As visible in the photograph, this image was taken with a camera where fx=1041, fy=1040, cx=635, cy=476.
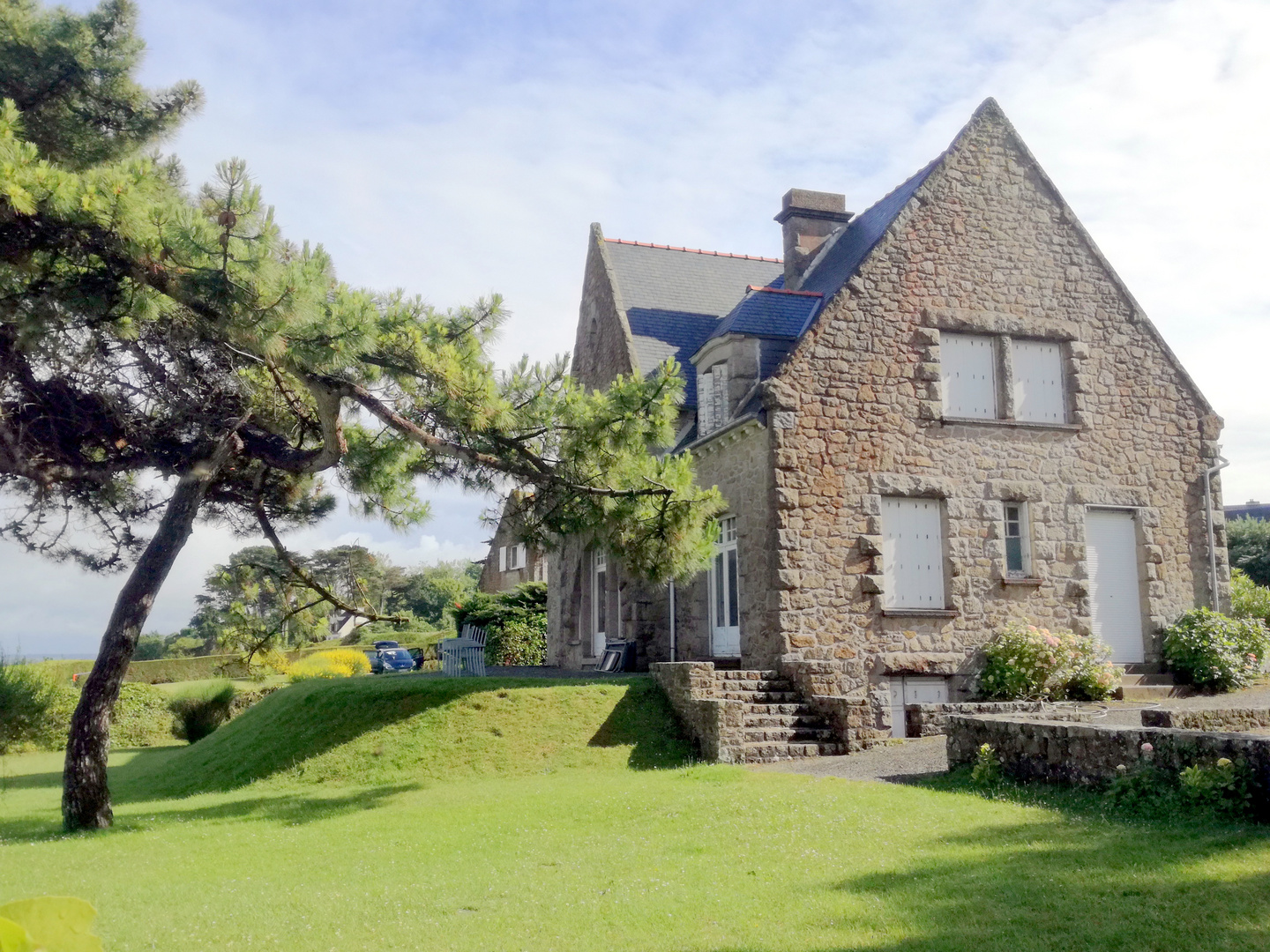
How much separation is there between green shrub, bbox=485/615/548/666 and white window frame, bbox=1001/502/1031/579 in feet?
44.5

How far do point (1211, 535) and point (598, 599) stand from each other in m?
11.3

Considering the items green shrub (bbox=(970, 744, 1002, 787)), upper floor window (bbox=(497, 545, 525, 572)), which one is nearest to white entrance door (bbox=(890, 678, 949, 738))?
green shrub (bbox=(970, 744, 1002, 787))

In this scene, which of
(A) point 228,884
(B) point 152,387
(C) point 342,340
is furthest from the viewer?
(B) point 152,387

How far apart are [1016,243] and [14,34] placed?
1430 centimetres

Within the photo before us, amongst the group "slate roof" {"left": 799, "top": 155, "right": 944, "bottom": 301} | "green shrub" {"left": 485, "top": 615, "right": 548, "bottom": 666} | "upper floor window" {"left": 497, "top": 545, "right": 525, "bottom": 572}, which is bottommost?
"green shrub" {"left": 485, "top": 615, "right": 548, "bottom": 666}

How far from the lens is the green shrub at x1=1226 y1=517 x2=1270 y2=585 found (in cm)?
2861

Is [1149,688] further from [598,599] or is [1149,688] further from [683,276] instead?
[683,276]

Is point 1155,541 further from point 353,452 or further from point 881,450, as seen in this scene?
point 353,452

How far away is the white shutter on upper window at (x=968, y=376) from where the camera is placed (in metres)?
16.7

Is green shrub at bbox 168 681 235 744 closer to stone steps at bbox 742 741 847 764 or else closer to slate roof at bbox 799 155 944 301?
stone steps at bbox 742 741 847 764

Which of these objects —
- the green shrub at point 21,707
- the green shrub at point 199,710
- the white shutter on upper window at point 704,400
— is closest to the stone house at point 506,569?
the green shrub at point 199,710

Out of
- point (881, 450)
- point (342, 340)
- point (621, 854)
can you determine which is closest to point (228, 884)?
point (621, 854)

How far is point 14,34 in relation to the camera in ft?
32.4

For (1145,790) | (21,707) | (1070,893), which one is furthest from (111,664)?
(1145,790)
